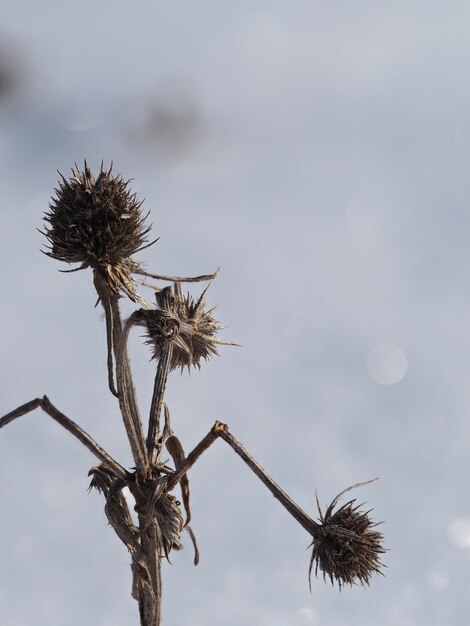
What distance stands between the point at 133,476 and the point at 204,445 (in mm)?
656

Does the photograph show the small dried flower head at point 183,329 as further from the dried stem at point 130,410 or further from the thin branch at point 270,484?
the thin branch at point 270,484

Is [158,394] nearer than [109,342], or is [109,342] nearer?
[109,342]

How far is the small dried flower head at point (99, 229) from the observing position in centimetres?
638

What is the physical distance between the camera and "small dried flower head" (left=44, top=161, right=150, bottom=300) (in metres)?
6.38

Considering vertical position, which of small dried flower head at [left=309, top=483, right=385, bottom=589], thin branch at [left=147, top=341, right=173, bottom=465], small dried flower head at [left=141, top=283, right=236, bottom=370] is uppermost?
small dried flower head at [left=141, top=283, right=236, bottom=370]

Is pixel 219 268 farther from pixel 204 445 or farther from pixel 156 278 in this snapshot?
pixel 204 445

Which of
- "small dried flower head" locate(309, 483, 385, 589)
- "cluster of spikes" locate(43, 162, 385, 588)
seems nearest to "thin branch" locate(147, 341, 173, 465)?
"cluster of spikes" locate(43, 162, 385, 588)

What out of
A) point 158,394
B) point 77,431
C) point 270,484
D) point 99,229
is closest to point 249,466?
point 270,484

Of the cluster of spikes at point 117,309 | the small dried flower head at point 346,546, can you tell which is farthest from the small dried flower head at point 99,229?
the small dried flower head at point 346,546

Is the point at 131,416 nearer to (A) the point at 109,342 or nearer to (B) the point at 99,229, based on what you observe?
(A) the point at 109,342

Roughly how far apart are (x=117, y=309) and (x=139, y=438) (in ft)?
3.62

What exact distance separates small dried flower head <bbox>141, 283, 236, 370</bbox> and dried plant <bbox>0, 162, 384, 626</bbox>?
0.07 ft

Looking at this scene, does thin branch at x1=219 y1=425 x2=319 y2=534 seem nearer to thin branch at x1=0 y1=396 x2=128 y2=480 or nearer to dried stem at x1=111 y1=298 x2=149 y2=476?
dried stem at x1=111 y1=298 x2=149 y2=476

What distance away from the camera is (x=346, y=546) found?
6062 millimetres
